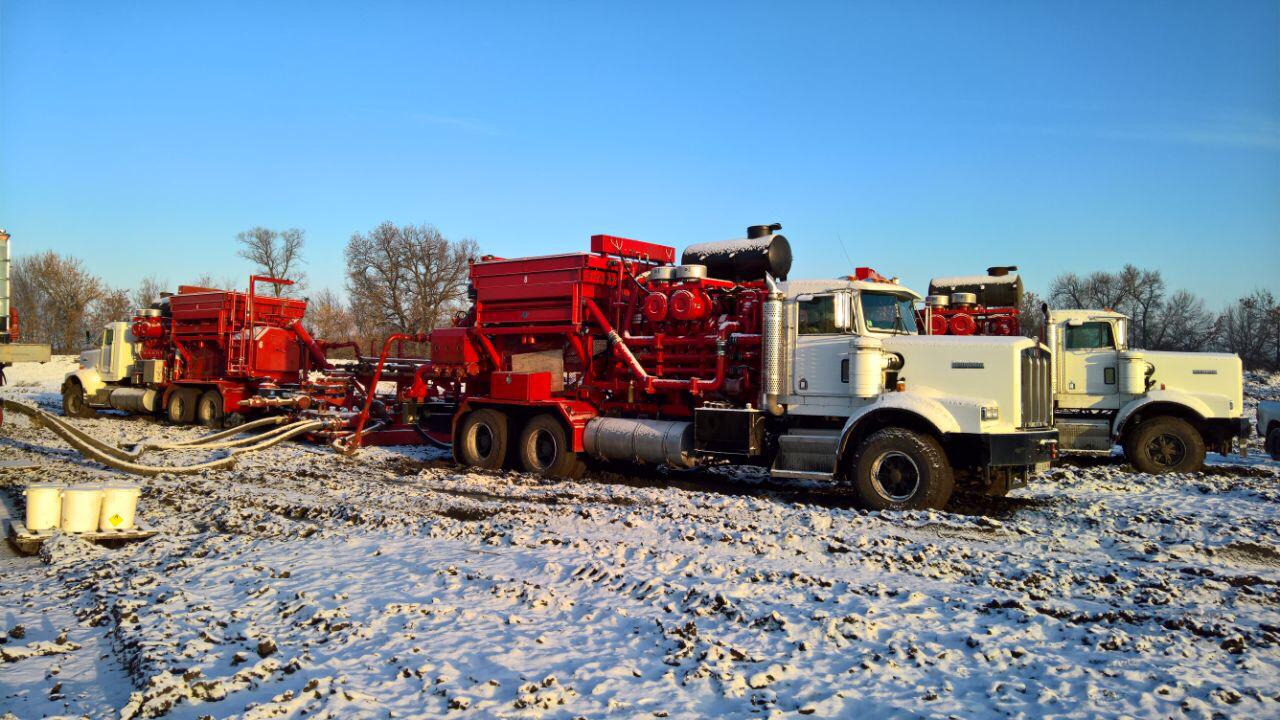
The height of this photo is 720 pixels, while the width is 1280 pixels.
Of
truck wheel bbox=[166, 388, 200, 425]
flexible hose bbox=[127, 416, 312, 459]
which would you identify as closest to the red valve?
flexible hose bbox=[127, 416, 312, 459]

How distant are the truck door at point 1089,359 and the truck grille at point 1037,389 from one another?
5112mm

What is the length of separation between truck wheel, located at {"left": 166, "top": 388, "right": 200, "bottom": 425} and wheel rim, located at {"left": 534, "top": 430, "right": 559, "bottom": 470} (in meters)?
13.2

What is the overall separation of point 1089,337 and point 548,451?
987 cm

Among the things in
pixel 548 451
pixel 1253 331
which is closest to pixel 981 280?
pixel 548 451

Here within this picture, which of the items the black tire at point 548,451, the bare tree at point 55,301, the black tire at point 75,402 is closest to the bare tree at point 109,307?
the bare tree at point 55,301

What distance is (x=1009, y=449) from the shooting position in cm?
916

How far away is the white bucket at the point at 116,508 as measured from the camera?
791 centimetres

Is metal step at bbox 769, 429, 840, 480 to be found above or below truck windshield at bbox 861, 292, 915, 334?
below

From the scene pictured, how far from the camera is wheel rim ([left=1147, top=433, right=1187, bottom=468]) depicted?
13469mm

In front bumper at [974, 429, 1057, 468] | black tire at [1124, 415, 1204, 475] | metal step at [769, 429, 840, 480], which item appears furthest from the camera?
black tire at [1124, 415, 1204, 475]

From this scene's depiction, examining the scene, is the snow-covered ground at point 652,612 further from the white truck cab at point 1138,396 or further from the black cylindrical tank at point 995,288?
the black cylindrical tank at point 995,288

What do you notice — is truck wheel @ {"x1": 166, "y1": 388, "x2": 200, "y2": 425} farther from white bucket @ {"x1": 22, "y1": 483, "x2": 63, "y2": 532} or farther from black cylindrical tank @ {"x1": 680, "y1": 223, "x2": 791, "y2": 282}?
black cylindrical tank @ {"x1": 680, "y1": 223, "x2": 791, "y2": 282}

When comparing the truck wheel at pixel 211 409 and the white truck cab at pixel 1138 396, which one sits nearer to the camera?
the white truck cab at pixel 1138 396

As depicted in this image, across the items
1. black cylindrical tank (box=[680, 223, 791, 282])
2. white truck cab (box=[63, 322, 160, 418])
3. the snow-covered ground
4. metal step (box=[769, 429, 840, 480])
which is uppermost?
black cylindrical tank (box=[680, 223, 791, 282])
